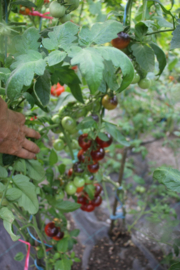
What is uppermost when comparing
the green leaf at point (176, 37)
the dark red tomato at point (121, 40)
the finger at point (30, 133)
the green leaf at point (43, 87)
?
the green leaf at point (176, 37)

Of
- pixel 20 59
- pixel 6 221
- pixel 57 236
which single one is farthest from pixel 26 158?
pixel 57 236

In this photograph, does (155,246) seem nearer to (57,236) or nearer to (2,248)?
(57,236)

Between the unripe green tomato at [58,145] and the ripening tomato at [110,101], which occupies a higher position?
the ripening tomato at [110,101]

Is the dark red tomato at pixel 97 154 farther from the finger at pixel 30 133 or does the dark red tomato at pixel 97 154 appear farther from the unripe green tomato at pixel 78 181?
the finger at pixel 30 133

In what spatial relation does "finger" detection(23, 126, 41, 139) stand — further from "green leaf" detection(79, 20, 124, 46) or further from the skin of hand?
"green leaf" detection(79, 20, 124, 46)

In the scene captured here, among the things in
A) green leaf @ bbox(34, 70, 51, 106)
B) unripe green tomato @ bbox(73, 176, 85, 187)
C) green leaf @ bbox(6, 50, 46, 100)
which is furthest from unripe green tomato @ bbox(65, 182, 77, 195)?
green leaf @ bbox(6, 50, 46, 100)

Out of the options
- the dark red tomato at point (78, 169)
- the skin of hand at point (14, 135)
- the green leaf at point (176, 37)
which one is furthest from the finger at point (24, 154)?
the green leaf at point (176, 37)

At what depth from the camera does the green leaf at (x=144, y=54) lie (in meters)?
0.52

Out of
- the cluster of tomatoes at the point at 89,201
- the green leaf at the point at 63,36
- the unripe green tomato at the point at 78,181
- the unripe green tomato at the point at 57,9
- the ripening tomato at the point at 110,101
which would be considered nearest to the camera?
the green leaf at the point at 63,36

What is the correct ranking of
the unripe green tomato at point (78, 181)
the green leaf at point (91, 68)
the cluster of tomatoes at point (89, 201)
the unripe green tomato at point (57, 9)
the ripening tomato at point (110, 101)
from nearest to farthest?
the green leaf at point (91, 68) → the unripe green tomato at point (57, 9) → the ripening tomato at point (110, 101) → the unripe green tomato at point (78, 181) → the cluster of tomatoes at point (89, 201)

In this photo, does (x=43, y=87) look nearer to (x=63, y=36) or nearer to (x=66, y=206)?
(x=63, y=36)

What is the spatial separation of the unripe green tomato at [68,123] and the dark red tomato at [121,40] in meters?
0.29

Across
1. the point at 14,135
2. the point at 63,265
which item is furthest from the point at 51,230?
the point at 14,135

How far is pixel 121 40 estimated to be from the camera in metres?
0.52
